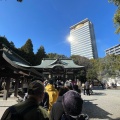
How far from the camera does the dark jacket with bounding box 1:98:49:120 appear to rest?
2.00m

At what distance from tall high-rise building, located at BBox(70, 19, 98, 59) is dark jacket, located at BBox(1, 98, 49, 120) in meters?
127

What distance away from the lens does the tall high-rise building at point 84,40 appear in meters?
131

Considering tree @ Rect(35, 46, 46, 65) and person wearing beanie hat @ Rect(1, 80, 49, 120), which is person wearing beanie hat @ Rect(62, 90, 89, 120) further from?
tree @ Rect(35, 46, 46, 65)

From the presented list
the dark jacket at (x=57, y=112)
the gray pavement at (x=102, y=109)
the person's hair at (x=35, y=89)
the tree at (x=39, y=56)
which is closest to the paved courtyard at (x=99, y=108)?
the gray pavement at (x=102, y=109)

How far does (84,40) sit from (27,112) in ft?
455

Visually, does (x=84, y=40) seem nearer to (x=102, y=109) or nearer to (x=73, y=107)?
(x=102, y=109)

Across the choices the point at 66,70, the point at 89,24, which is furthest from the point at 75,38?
the point at 66,70

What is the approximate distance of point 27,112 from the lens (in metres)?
2.03

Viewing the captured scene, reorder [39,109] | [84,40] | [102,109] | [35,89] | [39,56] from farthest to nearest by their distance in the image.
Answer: [84,40], [39,56], [102,109], [35,89], [39,109]

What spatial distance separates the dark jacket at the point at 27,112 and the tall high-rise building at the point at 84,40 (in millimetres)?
127008

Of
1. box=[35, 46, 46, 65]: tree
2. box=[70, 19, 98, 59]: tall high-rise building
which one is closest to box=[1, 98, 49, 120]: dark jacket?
box=[35, 46, 46, 65]: tree

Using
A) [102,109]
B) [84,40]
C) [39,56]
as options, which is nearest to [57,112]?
[102,109]

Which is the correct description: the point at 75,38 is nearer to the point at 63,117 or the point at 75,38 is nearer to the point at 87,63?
the point at 87,63

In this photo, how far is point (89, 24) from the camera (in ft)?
456
